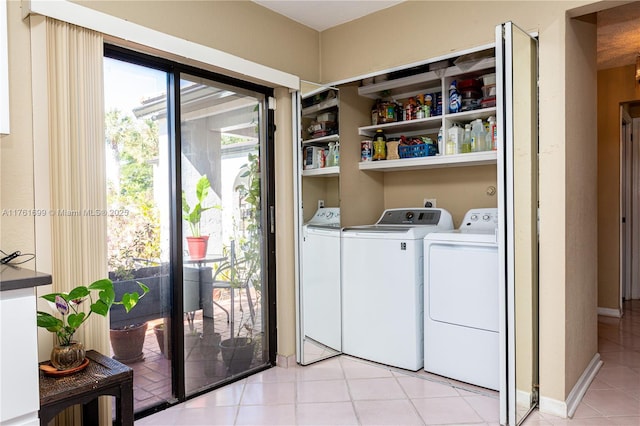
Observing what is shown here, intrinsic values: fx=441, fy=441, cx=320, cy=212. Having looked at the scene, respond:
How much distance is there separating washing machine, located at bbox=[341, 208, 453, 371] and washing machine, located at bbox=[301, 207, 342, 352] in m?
0.07

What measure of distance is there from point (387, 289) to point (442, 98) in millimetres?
1405

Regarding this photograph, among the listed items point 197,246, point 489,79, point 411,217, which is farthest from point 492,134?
point 197,246

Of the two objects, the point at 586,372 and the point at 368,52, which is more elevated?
the point at 368,52

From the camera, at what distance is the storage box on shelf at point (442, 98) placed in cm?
290

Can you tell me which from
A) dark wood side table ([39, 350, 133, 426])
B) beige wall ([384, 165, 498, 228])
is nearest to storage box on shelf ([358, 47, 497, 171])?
beige wall ([384, 165, 498, 228])

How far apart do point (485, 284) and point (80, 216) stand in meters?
2.23

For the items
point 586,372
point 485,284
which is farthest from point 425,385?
point 586,372

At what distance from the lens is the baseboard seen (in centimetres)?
313

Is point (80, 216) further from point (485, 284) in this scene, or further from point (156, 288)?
point (485, 284)

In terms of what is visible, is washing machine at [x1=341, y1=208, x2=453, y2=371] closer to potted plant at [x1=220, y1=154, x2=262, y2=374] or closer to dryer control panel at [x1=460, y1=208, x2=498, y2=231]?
dryer control panel at [x1=460, y1=208, x2=498, y2=231]

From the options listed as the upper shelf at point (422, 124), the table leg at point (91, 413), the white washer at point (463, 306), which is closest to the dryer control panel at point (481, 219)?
the white washer at point (463, 306)

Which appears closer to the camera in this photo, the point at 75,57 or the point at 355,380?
the point at 75,57

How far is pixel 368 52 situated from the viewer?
123 inches

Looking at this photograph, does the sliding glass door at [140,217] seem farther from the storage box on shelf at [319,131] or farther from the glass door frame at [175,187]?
the storage box on shelf at [319,131]
